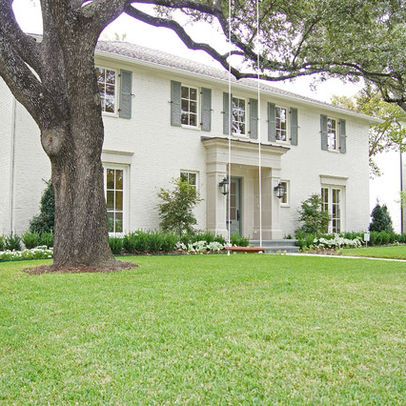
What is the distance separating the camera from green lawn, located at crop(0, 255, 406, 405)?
2.59 meters

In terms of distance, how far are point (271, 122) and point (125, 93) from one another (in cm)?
562

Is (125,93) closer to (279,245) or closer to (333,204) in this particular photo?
(279,245)

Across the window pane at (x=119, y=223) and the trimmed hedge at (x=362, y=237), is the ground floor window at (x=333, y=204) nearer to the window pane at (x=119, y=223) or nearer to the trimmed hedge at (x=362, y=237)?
the trimmed hedge at (x=362, y=237)

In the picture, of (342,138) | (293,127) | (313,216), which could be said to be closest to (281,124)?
(293,127)

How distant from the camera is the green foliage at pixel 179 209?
13.5 meters

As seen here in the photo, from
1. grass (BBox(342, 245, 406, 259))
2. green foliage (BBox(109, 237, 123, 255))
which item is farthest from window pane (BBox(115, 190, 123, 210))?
grass (BBox(342, 245, 406, 259))

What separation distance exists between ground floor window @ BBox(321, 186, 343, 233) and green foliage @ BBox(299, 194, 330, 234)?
143cm

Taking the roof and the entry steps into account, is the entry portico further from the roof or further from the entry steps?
the roof

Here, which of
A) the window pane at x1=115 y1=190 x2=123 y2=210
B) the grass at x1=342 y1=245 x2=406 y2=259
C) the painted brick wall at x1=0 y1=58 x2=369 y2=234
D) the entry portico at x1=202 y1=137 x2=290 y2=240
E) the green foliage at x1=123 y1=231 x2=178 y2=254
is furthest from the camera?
the entry portico at x1=202 y1=137 x2=290 y2=240

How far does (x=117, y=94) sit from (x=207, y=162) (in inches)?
137

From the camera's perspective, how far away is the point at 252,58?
12.3 meters

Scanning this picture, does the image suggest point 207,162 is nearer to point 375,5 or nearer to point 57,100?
point 375,5

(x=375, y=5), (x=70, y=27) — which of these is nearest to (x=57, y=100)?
(x=70, y=27)

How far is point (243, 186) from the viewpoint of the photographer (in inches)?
647
